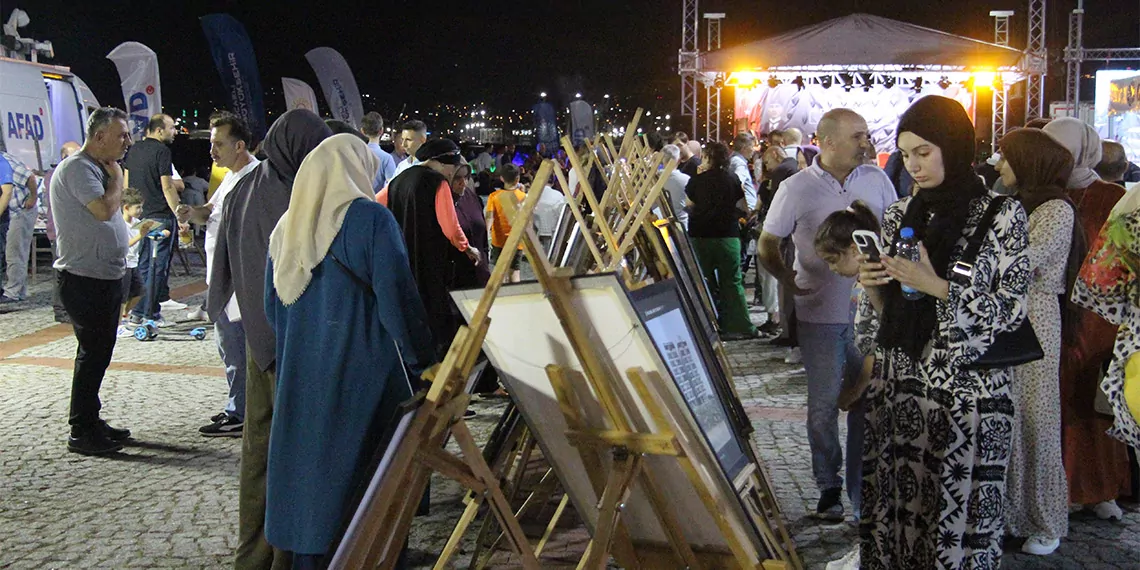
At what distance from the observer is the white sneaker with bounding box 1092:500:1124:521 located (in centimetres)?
528

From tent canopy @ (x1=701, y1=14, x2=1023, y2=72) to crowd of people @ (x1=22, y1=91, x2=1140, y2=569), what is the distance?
11773 millimetres

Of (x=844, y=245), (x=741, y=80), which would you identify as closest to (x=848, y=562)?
(x=844, y=245)

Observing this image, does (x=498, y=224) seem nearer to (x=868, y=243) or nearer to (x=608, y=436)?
(x=868, y=243)

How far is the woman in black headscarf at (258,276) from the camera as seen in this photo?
14.0 feet

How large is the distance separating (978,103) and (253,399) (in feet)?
60.2

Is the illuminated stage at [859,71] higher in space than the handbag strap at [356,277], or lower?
higher

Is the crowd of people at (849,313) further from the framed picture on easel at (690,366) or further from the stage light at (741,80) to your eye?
the stage light at (741,80)

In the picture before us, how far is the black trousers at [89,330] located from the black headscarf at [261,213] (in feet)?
6.72

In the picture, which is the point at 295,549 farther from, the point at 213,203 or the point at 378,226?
the point at 213,203

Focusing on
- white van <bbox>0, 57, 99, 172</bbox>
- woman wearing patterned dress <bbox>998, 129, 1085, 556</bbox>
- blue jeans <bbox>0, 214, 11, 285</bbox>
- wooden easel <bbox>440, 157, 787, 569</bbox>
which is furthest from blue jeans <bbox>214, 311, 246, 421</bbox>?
white van <bbox>0, 57, 99, 172</bbox>

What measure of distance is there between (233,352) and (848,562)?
4.26 meters

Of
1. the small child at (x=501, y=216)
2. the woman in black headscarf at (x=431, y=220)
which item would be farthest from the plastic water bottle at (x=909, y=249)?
the small child at (x=501, y=216)

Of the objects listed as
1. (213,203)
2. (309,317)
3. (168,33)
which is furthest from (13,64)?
(168,33)

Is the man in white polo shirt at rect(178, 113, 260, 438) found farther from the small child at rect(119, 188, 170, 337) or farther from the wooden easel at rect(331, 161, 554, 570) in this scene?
the wooden easel at rect(331, 161, 554, 570)
